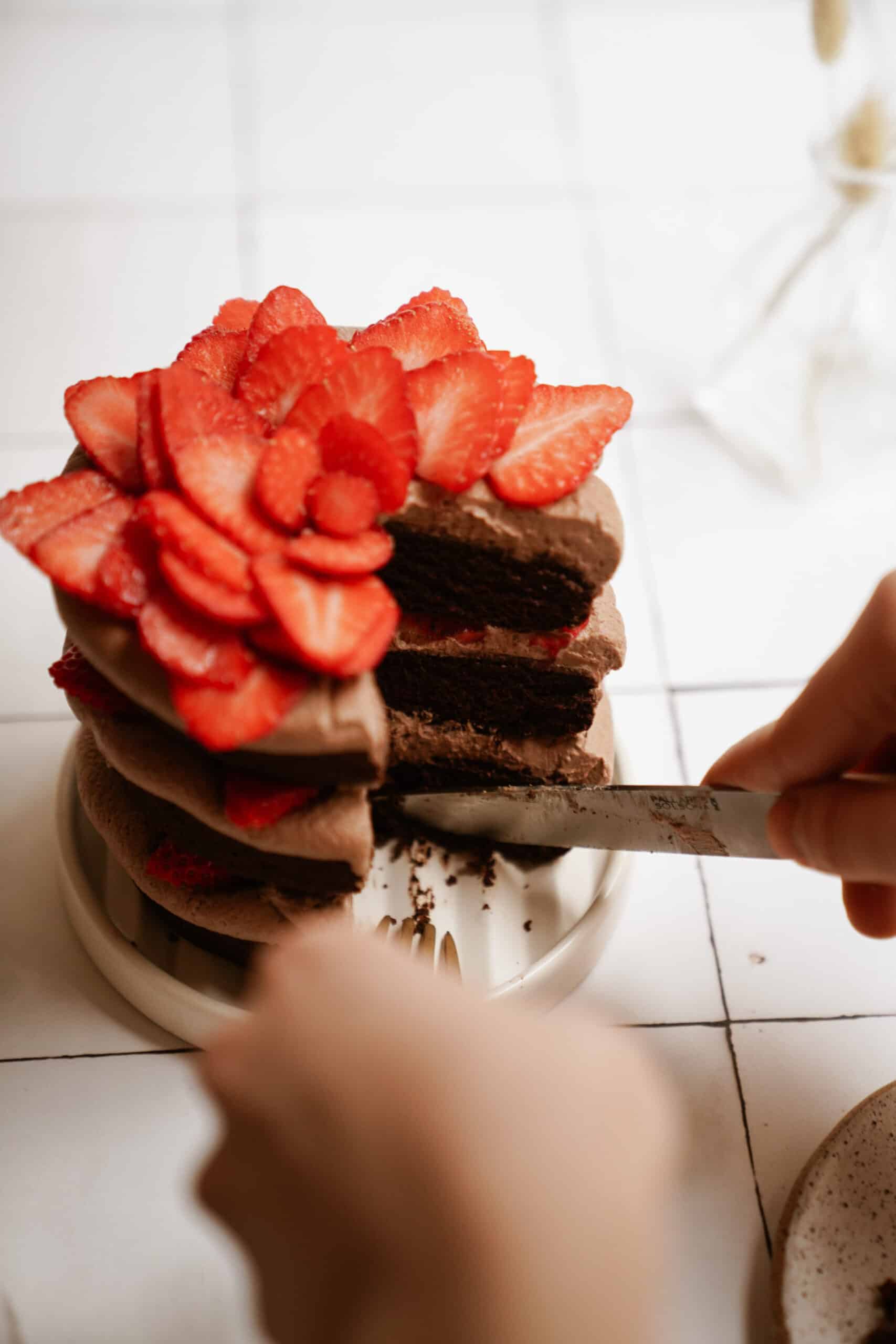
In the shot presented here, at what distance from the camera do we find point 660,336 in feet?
7.60

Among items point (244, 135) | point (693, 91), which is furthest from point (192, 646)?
point (693, 91)

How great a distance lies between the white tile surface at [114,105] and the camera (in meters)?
2.42

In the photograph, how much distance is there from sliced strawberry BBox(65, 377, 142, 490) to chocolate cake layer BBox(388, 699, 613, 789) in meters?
0.47

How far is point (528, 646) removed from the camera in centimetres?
134

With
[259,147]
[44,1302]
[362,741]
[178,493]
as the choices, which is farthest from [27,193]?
[44,1302]

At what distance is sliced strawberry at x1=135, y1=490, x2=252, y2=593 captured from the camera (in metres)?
1.01

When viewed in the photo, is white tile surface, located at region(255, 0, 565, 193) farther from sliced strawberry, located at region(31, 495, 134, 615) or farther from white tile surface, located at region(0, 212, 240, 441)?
sliced strawberry, located at region(31, 495, 134, 615)

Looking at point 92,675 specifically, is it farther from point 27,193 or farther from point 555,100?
point 555,100

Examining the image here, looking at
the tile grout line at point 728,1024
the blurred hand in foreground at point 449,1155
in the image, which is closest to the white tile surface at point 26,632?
the tile grout line at point 728,1024

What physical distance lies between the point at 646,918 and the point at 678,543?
69 cm

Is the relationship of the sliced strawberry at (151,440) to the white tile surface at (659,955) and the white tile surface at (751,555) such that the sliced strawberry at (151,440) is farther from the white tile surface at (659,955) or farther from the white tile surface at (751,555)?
the white tile surface at (751,555)

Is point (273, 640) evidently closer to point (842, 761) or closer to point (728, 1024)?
point (842, 761)

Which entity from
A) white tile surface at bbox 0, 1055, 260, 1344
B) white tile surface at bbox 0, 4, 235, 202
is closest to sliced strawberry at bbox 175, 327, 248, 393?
white tile surface at bbox 0, 1055, 260, 1344

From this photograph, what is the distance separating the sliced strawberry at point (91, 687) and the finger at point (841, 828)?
661 mm
